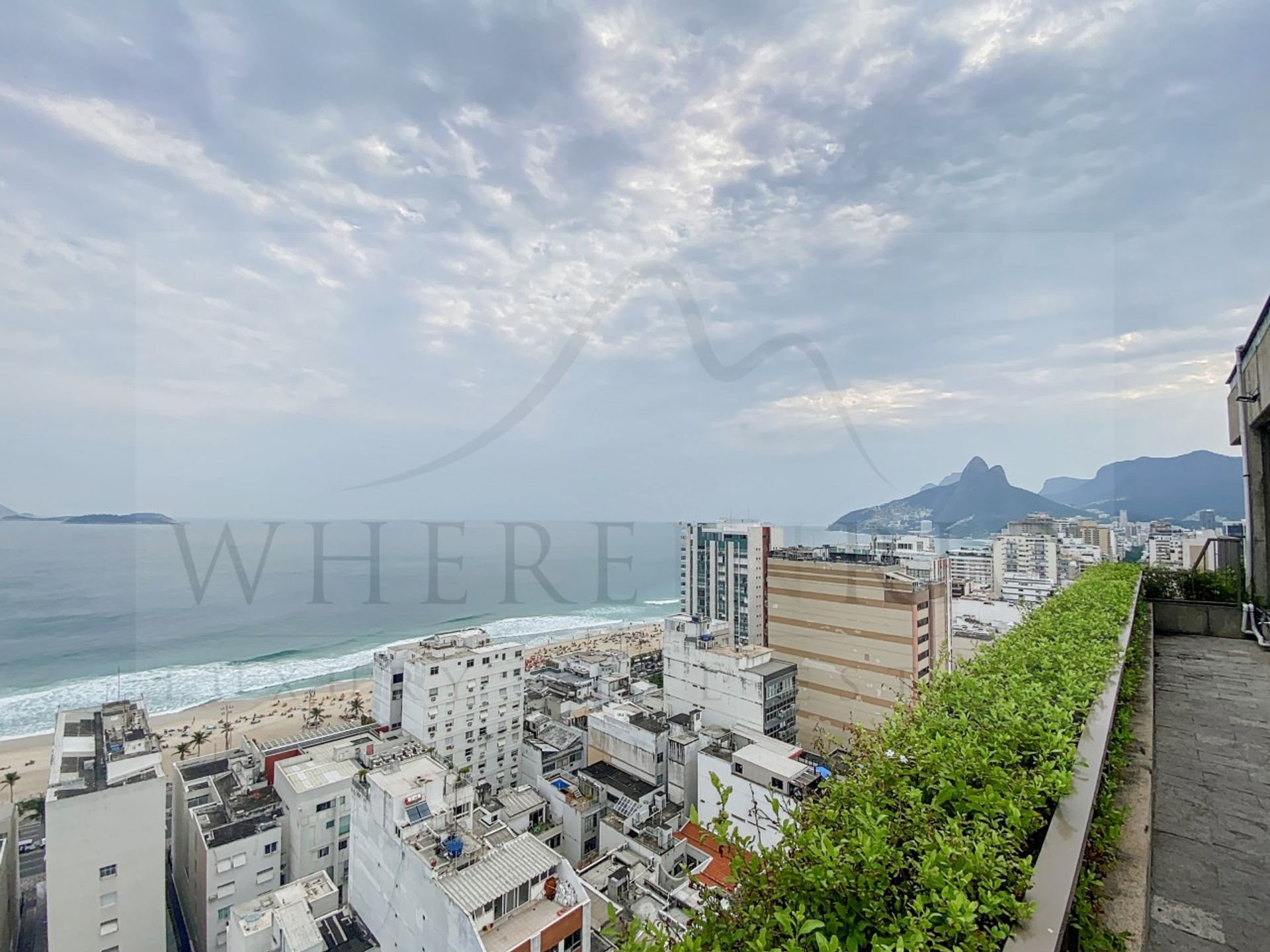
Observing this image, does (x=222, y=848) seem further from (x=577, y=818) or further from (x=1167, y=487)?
(x=1167, y=487)

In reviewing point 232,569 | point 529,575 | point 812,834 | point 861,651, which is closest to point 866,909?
point 812,834

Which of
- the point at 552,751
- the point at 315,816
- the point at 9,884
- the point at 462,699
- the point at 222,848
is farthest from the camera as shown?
the point at 552,751

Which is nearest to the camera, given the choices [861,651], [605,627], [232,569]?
[861,651]

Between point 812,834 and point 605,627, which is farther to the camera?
point 605,627

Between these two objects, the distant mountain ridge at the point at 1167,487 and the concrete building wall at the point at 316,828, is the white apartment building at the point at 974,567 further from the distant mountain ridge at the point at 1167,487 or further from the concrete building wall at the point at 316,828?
the distant mountain ridge at the point at 1167,487

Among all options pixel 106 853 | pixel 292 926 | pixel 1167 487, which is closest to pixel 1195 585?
pixel 292 926

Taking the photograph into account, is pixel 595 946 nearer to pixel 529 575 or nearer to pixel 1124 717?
pixel 1124 717

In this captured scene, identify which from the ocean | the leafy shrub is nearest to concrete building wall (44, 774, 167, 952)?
the leafy shrub
